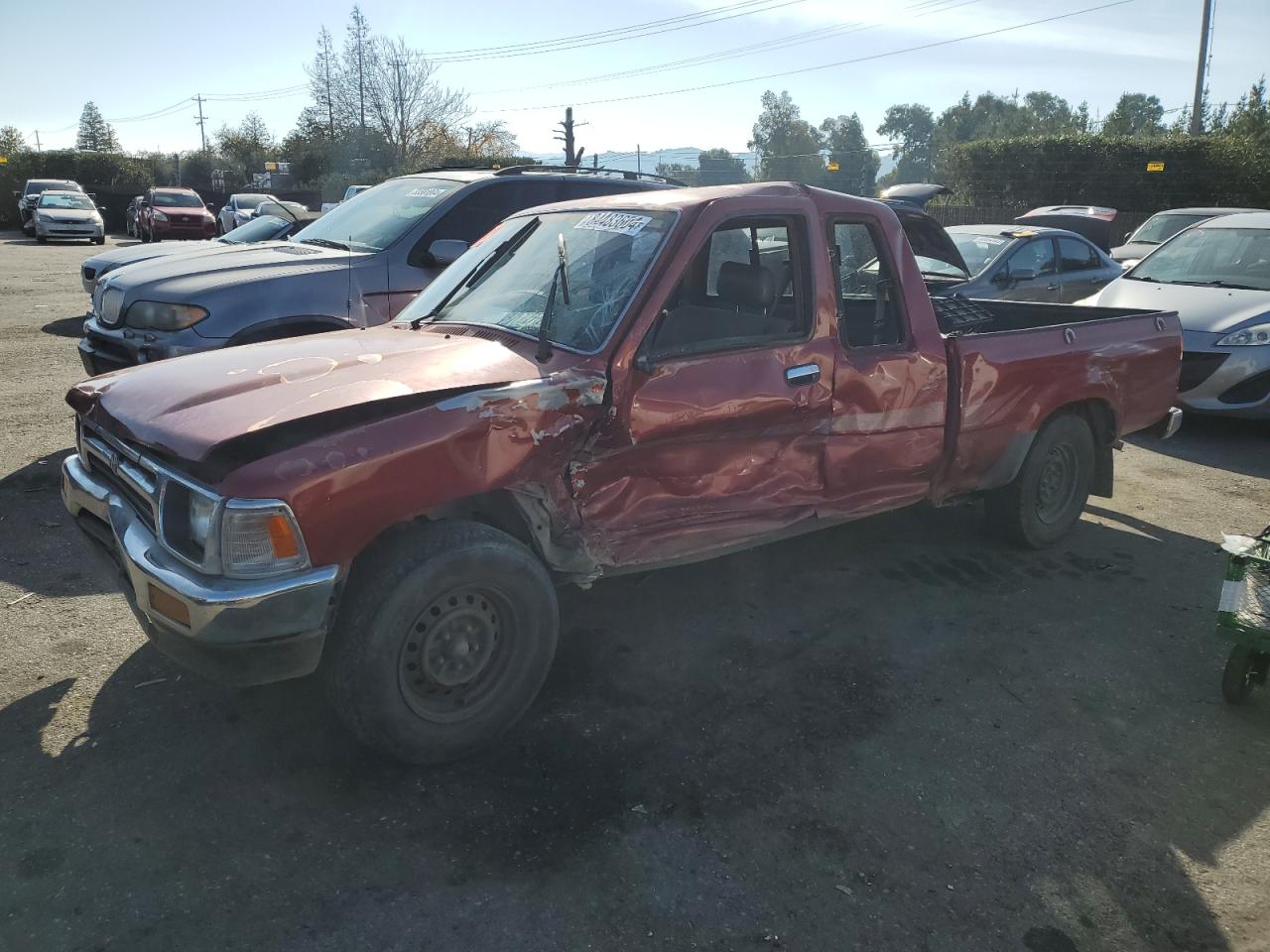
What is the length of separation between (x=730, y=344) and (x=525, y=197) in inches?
154

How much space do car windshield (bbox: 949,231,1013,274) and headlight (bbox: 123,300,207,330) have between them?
7.06m

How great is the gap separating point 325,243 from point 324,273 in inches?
36.5

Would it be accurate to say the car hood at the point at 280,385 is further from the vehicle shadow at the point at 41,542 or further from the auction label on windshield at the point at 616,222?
the vehicle shadow at the point at 41,542

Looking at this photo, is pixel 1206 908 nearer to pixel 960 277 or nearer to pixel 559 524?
pixel 559 524

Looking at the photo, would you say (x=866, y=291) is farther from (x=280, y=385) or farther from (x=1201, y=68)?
(x=1201, y=68)

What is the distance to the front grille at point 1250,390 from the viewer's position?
25.3 feet

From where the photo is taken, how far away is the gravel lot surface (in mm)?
2580

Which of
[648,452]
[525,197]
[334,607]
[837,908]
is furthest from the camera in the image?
[525,197]

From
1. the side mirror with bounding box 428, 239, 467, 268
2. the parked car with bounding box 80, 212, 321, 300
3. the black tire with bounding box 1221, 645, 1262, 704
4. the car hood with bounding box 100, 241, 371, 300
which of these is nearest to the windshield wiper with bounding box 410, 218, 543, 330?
the side mirror with bounding box 428, 239, 467, 268

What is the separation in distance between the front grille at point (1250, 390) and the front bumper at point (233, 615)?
782cm

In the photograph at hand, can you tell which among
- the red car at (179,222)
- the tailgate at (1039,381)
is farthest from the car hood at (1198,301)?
the red car at (179,222)

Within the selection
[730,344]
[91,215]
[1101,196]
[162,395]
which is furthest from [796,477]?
[91,215]

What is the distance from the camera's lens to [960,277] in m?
8.76

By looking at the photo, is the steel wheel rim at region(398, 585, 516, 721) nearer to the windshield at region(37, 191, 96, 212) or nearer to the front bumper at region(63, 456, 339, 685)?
the front bumper at region(63, 456, 339, 685)
